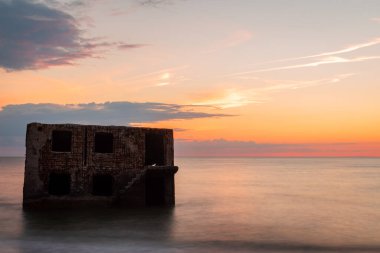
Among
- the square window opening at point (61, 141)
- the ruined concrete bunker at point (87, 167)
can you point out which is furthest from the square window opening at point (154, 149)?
the square window opening at point (61, 141)

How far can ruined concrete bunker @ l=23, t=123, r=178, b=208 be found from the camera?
33.1 metres

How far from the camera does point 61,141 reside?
3441 centimetres

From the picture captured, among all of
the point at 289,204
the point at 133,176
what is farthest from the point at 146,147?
the point at 289,204

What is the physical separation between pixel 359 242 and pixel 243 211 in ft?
54.3

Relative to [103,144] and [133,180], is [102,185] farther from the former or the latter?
[103,144]

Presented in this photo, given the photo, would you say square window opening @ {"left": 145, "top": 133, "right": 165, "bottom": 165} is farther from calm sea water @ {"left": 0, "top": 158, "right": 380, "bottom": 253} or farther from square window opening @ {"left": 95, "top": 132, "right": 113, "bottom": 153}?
calm sea water @ {"left": 0, "top": 158, "right": 380, "bottom": 253}

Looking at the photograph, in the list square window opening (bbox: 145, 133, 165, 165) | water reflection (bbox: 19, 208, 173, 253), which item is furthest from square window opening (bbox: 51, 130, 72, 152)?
→ square window opening (bbox: 145, 133, 165, 165)

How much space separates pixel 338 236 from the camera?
29.9 m

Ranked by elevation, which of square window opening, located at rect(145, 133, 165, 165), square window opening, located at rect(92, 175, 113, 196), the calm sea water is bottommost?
the calm sea water

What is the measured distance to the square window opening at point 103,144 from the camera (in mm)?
35125

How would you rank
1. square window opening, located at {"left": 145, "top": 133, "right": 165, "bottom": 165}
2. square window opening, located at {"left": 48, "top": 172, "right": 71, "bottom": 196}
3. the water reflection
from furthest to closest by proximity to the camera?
square window opening, located at {"left": 145, "top": 133, "right": 165, "bottom": 165}
square window opening, located at {"left": 48, "top": 172, "right": 71, "bottom": 196}
the water reflection

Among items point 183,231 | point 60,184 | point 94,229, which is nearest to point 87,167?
point 60,184

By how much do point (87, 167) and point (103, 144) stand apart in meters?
2.48

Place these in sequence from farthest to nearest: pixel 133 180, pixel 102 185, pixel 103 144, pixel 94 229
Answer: pixel 103 144 → pixel 102 185 → pixel 133 180 → pixel 94 229
